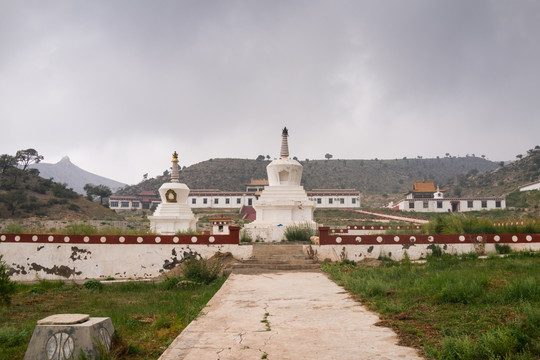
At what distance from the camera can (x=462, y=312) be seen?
6184mm

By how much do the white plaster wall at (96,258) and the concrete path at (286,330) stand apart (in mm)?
6493

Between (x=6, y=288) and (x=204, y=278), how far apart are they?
4983mm

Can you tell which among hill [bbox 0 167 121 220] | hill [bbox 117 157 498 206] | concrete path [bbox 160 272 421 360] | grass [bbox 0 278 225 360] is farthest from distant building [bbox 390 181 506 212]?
concrete path [bbox 160 272 421 360]

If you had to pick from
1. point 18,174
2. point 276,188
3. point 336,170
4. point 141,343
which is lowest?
point 141,343

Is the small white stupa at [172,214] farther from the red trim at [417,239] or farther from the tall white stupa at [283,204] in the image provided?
the red trim at [417,239]

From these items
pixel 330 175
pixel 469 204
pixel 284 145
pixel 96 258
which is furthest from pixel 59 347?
pixel 330 175

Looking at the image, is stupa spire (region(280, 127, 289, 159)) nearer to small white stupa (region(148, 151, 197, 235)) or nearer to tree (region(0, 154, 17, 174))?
small white stupa (region(148, 151, 197, 235))

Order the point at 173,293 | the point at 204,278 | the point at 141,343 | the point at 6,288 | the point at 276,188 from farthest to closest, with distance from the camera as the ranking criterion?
the point at 276,188 → the point at 204,278 → the point at 173,293 → the point at 6,288 → the point at 141,343

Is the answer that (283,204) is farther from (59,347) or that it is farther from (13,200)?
(13,200)

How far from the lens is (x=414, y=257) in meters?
15.8

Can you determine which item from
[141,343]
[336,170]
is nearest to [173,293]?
[141,343]

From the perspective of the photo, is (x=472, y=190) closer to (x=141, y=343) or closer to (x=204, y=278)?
(x=204, y=278)

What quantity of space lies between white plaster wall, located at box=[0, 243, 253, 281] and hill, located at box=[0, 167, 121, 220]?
36.2 m

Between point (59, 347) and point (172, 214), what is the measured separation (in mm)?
25012
